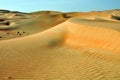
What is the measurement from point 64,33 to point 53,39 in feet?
5.69

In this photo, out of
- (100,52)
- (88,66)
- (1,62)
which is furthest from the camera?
(100,52)

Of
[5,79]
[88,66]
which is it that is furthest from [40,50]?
[5,79]

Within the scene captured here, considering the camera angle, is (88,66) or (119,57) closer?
(88,66)

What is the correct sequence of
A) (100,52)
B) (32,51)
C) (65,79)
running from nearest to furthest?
(65,79), (100,52), (32,51)

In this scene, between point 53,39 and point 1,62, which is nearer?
point 1,62

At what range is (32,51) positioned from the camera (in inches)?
432

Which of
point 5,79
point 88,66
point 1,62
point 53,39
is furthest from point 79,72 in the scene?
point 53,39

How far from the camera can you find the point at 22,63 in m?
8.74

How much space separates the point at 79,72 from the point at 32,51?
3.92 metres

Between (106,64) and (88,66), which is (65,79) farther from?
(106,64)

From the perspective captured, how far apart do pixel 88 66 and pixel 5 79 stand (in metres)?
2.83

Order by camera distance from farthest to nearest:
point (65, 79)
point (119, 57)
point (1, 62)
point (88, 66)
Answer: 1. point (119, 57)
2. point (1, 62)
3. point (88, 66)
4. point (65, 79)

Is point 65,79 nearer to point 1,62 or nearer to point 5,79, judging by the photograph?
point 5,79

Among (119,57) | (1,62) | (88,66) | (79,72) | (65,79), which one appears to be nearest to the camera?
(65,79)
